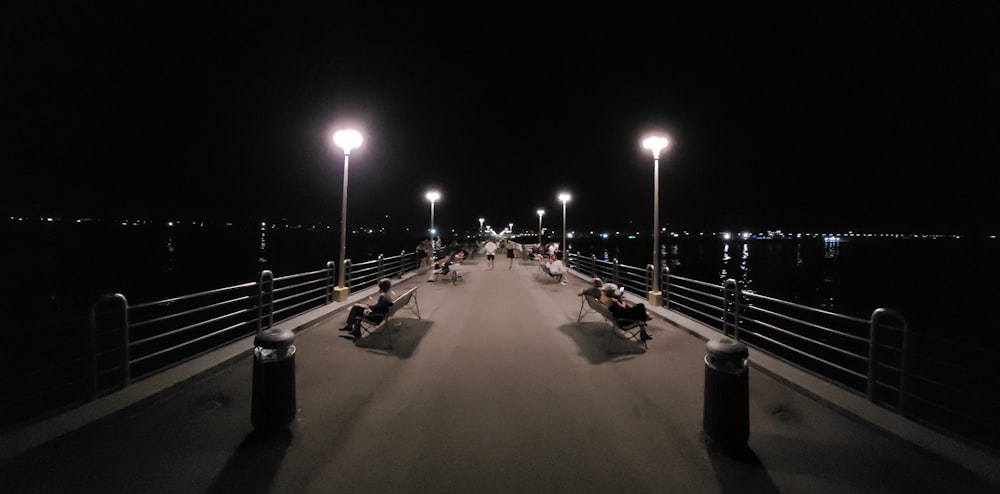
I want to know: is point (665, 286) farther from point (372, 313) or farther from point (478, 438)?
point (478, 438)

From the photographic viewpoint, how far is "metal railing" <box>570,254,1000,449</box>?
441 cm

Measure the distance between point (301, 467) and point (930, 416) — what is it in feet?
43.6

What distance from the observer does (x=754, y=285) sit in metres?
43.2

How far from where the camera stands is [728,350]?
367cm

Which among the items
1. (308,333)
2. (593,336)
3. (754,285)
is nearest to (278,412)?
(308,333)

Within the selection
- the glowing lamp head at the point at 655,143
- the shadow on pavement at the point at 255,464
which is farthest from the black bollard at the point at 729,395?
the glowing lamp head at the point at 655,143

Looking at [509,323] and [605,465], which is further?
[509,323]

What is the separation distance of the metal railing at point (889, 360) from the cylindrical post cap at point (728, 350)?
1421 millimetres

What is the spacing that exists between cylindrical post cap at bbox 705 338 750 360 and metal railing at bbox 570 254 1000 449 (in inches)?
56.0

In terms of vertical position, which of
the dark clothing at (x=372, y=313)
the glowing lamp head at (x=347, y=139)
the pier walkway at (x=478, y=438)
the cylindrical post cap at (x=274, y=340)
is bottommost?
the pier walkway at (x=478, y=438)

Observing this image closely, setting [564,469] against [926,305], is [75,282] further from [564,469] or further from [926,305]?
[926,305]

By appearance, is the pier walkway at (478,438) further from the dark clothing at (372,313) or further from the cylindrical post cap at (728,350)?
the dark clothing at (372,313)

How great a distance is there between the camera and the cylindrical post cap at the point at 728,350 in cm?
366

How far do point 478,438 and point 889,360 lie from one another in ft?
60.3
